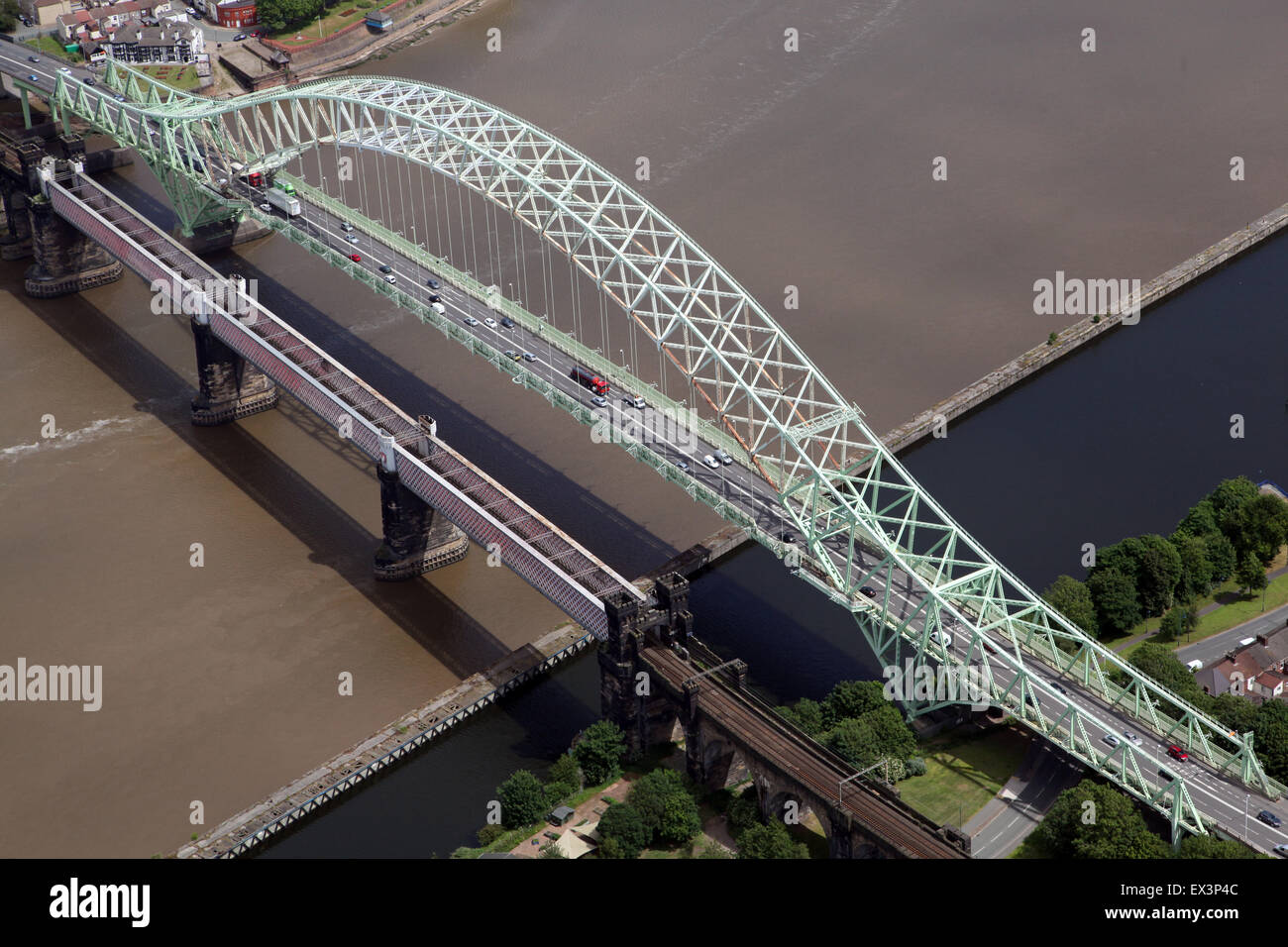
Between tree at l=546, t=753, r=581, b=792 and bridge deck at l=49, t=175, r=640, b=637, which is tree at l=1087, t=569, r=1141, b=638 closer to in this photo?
bridge deck at l=49, t=175, r=640, b=637

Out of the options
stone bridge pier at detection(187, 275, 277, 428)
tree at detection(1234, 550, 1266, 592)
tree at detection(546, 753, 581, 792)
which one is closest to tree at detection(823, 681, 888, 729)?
tree at detection(546, 753, 581, 792)

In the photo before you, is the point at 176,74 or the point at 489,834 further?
the point at 176,74

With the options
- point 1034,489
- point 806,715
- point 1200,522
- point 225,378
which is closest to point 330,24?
point 225,378

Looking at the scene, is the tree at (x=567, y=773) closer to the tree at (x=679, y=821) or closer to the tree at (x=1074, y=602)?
the tree at (x=679, y=821)

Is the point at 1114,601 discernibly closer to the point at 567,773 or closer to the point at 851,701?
the point at 851,701

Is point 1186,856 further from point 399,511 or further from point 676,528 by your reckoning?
point 399,511

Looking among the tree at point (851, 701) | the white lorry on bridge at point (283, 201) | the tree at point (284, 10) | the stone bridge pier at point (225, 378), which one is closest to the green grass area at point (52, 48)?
the tree at point (284, 10)
